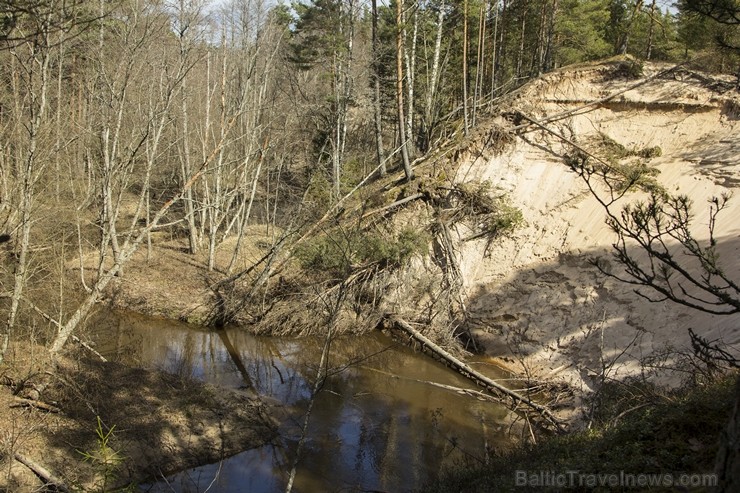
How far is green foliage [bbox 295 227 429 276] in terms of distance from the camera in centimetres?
1516

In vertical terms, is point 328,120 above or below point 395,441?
above

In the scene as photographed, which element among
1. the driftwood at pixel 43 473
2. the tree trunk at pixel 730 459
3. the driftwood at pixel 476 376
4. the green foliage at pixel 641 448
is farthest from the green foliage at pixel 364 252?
the tree trunk at pixel 730 459

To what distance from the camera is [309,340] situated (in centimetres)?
1485

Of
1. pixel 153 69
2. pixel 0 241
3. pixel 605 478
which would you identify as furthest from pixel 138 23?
pixel 605 478

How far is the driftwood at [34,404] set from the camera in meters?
8.69

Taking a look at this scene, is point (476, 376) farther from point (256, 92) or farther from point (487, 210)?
point (256, 92)

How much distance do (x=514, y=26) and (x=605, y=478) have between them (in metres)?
24.8

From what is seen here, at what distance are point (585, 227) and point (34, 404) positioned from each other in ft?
43.7

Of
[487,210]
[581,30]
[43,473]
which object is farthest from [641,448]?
[581,30]

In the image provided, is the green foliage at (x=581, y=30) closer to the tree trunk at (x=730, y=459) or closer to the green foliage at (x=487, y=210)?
the green foliage at (x=487, y=210)

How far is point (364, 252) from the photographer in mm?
15352

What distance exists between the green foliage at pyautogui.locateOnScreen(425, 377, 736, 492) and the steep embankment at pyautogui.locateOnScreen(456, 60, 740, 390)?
4646 mm

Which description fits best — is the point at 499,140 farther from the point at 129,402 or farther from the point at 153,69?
the point at 129,402

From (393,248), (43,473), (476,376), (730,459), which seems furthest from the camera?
(393,248)
